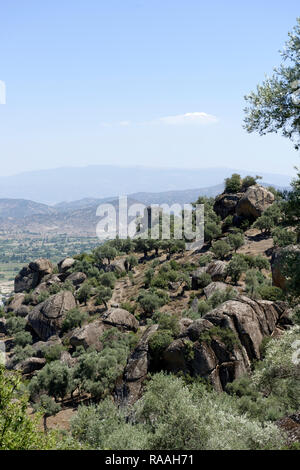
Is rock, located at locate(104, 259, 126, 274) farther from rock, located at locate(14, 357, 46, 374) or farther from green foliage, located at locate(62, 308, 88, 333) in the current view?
rock, located at locate(14, 357, 46, 374)

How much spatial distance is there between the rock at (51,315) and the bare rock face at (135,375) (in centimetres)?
2823

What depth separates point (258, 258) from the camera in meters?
54.8

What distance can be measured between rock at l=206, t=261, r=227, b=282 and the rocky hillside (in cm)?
17

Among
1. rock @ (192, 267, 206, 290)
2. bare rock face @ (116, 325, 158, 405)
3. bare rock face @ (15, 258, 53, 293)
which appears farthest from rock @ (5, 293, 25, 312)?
bare rock face @ (116, 325, 158, 405)

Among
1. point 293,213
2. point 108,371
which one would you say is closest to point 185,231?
point 108,371

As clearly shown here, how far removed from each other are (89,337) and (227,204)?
49.9m

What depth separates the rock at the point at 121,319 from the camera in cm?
4883

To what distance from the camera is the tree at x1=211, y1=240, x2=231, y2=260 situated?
6206 cm

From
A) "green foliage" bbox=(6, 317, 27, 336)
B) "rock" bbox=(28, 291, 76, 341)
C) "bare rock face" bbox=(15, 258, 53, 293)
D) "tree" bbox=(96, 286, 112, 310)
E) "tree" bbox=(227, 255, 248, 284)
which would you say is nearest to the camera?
"tree" bbox=(227, 255, 248, 284)

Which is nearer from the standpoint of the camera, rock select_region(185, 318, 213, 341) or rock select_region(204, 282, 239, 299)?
rock select_region(185, 318, 213, 341)

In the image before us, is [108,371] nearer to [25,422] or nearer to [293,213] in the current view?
[25,422]

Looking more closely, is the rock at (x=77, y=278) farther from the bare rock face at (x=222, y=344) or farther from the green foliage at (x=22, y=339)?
the bare rock face at (x=222, y=344)

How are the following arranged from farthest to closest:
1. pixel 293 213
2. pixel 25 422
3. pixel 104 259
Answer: pixel 104 259
pixel 25 422
pixel 293 213

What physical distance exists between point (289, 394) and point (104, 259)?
6905 cm
